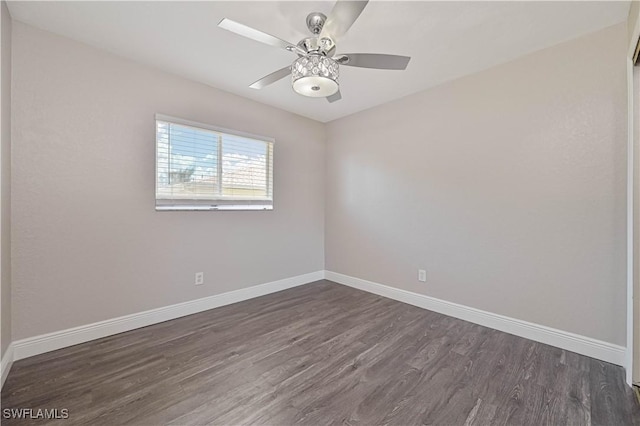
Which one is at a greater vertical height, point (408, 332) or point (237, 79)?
point (237, 79)

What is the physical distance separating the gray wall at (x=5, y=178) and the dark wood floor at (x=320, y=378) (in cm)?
40

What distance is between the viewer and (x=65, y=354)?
6.69ft

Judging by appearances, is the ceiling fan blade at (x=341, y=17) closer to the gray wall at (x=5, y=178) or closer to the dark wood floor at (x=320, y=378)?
the gray wall at (x=5, y=178)

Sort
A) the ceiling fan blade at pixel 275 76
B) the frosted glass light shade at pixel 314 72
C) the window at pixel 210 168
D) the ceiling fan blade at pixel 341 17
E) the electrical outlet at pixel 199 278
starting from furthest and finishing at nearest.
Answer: the electrical outlet at pixel 199 278
the window at pixel 210 168
the ceiling fan blade at pixel 275 76
the frosted glass light shade at pixel 314 72
the ceiling fan blade at pixel 341 17

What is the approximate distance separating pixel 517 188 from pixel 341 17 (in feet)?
6.93

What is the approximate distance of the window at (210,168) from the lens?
8.75 feet

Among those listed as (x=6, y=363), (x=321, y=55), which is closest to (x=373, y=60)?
→ (x=321, y=55)

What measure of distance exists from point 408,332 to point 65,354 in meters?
2.83

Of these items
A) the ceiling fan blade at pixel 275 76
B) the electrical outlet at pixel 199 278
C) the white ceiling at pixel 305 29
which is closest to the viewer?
the white ceiling at pixel 305 29

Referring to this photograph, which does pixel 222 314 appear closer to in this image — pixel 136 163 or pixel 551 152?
pixel 136 163

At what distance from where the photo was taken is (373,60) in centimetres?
175

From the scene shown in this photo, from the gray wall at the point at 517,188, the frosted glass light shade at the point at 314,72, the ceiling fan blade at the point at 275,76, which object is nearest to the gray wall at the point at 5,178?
the ceiling fan blade at the point at 275,76

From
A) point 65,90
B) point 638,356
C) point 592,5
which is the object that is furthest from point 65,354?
point 592,5

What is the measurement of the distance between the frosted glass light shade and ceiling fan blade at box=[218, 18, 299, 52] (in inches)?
4.1
